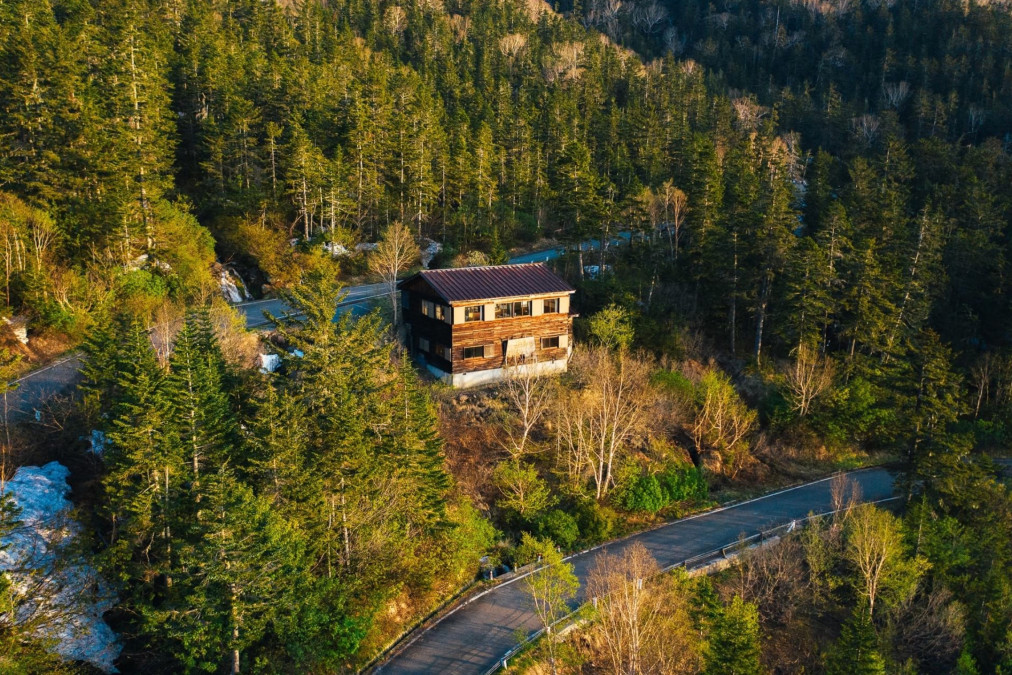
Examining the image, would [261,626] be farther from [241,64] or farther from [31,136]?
[241,64]

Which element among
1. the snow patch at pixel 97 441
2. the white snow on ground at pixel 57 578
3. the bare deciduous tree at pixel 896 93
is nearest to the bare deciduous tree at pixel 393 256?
the snow patch at pixel 97 441

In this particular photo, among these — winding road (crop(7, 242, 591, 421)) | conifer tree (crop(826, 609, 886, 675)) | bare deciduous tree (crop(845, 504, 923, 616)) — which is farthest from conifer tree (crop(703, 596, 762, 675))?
winding road (crop(7, 242, 591, 421))

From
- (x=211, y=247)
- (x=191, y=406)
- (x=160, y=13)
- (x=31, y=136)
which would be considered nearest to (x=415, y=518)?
(x=191, y=406)

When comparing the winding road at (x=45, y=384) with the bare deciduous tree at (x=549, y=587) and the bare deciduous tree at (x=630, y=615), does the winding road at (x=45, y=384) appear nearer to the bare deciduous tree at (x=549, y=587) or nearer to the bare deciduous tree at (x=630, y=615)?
A: the bare deciduous tree at (x=549, y=587)

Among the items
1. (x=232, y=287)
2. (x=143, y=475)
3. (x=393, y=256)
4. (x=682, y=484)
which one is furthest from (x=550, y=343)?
(x=143, y=475)

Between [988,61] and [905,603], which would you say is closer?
[905,603]

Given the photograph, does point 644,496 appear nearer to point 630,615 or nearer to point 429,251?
point 630,615

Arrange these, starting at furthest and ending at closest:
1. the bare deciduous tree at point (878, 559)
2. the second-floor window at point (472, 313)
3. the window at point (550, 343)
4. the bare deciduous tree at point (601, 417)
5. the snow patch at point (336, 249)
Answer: the snow patch at point (336, 249) → the window at point (550, 343) → the second-floor window at point (472, 313) → the bare deciduous tree at point (601, 417) → the bare deciduous tree at point (878, 559)
